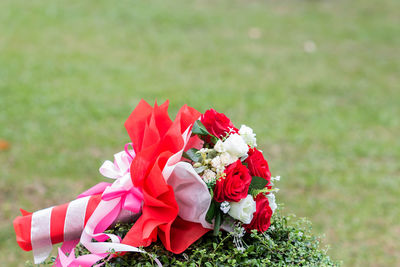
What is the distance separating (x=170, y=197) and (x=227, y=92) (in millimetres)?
4776

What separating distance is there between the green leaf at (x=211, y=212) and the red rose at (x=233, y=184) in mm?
27

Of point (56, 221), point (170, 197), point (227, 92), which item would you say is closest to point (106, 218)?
point (56, 221)

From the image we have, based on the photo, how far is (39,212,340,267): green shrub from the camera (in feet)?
5.55

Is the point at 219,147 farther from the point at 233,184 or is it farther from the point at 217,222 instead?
the point at 217,222

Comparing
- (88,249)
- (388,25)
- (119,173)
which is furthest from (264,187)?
(388,25)

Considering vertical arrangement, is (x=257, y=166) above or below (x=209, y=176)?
above

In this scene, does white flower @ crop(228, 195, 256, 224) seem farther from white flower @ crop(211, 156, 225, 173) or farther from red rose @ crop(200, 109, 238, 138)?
red rose @ crop(200, 109, 238, 138)

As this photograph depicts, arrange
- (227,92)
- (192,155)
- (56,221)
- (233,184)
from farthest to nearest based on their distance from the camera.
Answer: (227,92)
(56,221)
(192,155)
(233,184)

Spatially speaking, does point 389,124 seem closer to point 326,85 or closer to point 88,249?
point 326,85

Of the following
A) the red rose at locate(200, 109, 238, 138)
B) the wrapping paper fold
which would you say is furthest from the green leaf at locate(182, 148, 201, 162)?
the wrapping paper fold

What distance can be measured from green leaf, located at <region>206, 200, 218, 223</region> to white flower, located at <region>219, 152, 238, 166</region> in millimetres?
148

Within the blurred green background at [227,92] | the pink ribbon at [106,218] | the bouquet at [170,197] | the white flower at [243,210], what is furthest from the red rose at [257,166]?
the blurred green background at [227,92]

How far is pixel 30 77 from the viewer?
6.43 m

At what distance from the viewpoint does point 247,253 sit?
1721 mm
